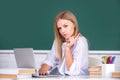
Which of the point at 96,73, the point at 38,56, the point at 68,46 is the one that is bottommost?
the point at 38,56

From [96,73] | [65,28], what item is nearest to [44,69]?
[65,28]

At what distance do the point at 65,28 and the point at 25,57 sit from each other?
47 centimetres

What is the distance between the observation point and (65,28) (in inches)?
125

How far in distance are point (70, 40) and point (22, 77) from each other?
0.75m

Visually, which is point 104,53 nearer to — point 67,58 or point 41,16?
point 41,16

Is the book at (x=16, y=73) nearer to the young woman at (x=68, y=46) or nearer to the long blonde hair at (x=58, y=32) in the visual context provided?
the young woman at (x=68, y=46)

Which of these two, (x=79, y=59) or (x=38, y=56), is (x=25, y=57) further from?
(x=38, y=56)

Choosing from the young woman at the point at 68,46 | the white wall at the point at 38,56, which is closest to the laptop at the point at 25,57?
the young woman at the point at 68,46

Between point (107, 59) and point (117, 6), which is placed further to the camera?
point (117, 6)

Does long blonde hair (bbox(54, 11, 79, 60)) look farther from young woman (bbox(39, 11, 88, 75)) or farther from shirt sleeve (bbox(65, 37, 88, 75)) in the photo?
shirt sleeve (bbox(65, 37, 88, 75))

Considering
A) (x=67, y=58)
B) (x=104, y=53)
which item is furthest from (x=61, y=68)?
(x=104, y=53)

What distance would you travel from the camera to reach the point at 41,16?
14.5 ft

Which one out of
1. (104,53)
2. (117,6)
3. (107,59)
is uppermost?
(117,6)

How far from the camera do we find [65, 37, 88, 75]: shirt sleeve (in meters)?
2.82
